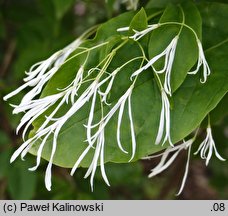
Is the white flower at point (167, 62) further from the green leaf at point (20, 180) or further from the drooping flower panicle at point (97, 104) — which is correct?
the green leaf at point (20, 180)

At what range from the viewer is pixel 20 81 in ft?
3.25

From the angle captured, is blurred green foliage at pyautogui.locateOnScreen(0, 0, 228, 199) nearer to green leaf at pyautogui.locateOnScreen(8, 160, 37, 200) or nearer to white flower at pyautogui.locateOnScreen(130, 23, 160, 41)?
green leaf at pyautogui.locateOnScreen(8, 160, 37, 200)

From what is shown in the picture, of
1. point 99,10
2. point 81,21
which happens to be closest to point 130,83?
point 99,10

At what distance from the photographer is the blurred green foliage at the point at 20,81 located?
0.80 m

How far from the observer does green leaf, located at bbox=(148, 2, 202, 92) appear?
1.55ft

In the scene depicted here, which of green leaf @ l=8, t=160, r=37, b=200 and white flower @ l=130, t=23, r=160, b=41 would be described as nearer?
white flower @ l=130, t=23, r=160, b=41

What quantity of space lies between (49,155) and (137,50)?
0.41 ft

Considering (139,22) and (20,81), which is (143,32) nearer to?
(139,22)

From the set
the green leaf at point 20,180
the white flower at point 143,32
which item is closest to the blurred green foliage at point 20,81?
the green leaf at point 20,180

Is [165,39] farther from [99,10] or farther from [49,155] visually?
[99,10]

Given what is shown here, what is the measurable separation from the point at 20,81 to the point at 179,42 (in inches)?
22.0

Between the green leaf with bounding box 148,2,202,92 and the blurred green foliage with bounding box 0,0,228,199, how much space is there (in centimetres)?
7

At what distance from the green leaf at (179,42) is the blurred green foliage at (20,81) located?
7cm
